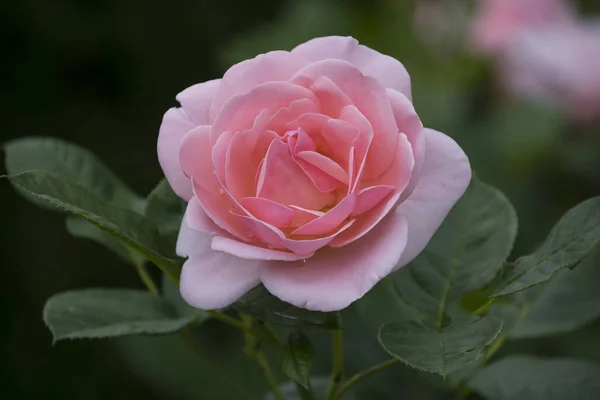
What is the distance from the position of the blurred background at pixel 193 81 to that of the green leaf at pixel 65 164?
0.30 metres

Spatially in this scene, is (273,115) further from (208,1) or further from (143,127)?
(208,1)

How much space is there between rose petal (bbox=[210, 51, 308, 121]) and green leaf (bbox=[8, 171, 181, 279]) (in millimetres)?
79

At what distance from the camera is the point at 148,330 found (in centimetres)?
46

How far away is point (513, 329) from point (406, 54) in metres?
0.89

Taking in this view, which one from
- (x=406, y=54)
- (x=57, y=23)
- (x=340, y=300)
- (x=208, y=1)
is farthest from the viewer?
(x=208, y=1)

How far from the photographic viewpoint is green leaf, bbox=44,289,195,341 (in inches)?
17.9

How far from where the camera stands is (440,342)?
438mm

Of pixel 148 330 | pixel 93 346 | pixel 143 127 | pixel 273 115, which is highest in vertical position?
pixel 273 115

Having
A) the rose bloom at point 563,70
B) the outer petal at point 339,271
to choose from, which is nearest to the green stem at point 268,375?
the outer petal at point 339,271

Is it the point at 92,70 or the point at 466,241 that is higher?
the point at 466,241

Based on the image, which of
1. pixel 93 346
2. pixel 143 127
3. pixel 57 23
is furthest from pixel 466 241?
pixel 57 23

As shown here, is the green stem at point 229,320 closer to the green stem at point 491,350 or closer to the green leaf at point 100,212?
the green leaf at point 100,212

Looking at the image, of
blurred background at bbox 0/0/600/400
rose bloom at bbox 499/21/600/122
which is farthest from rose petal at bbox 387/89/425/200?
rose bloom at bbox 499/21/600/122

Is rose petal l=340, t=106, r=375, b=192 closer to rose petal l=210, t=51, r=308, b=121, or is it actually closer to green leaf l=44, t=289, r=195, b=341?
rose petal l=210, t=51, r=308, b=121
